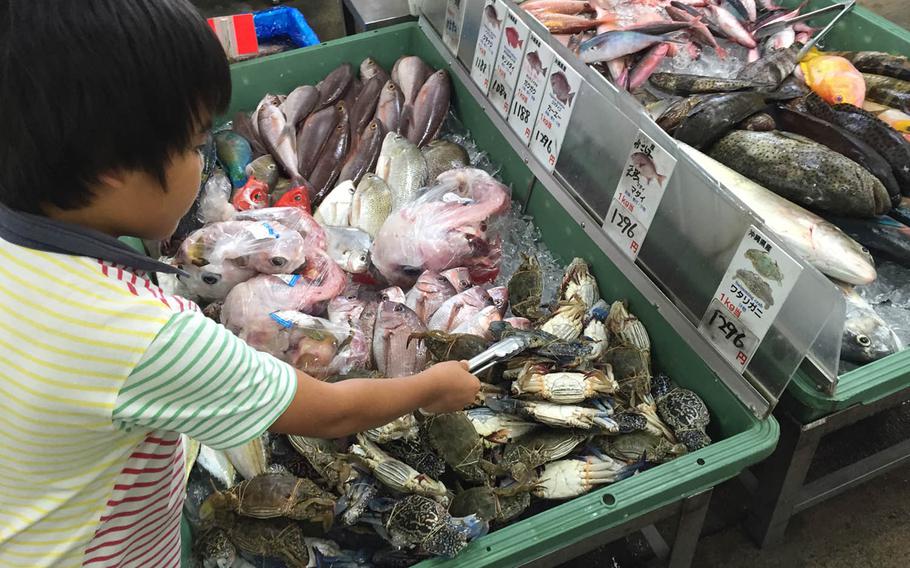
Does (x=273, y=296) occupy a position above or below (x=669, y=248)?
below

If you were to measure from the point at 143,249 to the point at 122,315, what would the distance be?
64.2 inches

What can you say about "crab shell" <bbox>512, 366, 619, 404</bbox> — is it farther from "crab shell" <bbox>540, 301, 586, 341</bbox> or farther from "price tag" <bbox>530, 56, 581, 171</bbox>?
"price tag" <bbox>530, 56, 581, 171</bbox>

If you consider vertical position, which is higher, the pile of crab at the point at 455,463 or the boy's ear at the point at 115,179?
the boy's ear at the point at 115,179

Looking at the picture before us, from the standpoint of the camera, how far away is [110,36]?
0.87 m

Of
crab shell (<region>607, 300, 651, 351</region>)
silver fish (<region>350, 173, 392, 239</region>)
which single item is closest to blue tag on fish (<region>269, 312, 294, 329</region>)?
silver fish (<region>350, 173, 392, 239</region>)

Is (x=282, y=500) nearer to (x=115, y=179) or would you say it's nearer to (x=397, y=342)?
(x=397, y=342)

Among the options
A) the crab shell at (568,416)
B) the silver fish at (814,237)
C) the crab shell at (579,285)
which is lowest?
the crab shell at (568,416)

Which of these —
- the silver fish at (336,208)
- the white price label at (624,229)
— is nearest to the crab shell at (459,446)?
the white price label at (624,229)

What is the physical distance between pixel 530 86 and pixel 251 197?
109 centimetres

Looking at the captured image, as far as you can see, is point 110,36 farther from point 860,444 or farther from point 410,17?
point 860,444

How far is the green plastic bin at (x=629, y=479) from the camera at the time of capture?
5.19 ft

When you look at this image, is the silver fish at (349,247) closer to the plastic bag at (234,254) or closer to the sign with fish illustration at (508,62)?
the plastic bag at (234,254)

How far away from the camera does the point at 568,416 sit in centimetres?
177

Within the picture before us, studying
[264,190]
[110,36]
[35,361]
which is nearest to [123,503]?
[35,361]
